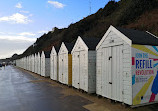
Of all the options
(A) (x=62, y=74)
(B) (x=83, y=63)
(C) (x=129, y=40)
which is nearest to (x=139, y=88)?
(C) (x=129, y=40)

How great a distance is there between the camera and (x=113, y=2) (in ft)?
136

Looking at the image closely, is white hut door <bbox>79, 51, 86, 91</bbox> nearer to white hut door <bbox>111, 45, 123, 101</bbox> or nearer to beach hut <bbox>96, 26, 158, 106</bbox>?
beach hut <bbox>96, 26, 158, 106</bbox>

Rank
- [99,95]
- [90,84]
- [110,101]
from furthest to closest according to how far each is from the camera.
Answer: [90,84] → [99,95] → [110,101]

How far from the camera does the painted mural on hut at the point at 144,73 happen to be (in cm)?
677

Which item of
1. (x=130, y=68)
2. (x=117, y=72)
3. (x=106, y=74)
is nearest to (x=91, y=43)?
(x=106, y=74)

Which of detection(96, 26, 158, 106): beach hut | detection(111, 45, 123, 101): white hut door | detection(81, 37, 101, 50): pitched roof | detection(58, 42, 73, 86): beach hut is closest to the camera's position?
detection(96, 26, 158, 106): beach hut

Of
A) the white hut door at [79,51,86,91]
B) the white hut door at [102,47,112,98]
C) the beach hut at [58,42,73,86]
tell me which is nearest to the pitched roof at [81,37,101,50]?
the white hut door at [79,51,86,91]

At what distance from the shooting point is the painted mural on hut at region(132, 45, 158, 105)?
267 inches

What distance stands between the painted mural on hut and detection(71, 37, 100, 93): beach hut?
371 cm

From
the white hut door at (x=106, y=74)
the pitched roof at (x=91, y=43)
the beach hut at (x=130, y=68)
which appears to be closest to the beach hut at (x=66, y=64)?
the pitched roof at (x=91, y=43)

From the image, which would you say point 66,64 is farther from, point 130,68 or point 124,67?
point 130,68

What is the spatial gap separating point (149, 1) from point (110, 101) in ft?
80.3

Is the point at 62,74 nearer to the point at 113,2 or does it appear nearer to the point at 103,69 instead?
the point at 103,69

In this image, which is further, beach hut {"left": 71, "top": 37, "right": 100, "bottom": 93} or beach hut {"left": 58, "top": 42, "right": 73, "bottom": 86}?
beach hut {"left": 58, "top": 42, "right": 73, "bottom": 86}
